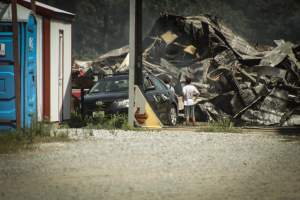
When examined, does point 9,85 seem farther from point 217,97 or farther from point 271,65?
point 271,65

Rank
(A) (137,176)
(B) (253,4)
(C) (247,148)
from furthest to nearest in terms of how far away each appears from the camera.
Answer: (B) (253,4)
(C) (247,148)
(A) (137,176)

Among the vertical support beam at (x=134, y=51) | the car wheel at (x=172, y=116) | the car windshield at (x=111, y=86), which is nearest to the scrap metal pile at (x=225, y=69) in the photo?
the car wheel at (x=172, y=116)

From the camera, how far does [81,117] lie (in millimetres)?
21188

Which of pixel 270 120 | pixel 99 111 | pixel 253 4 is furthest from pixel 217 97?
pixel 253 4

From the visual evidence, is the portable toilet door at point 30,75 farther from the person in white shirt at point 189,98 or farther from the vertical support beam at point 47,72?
the person in white shirt at point 189,98

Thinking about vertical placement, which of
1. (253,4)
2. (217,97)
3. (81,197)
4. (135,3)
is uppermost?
(253,4)

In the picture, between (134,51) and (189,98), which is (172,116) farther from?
(134,51)

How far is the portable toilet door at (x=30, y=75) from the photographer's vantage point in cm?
1648

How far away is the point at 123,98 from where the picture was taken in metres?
20.8

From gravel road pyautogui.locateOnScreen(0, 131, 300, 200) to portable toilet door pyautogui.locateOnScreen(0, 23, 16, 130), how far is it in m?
1.63

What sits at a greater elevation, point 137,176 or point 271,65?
point 271,65

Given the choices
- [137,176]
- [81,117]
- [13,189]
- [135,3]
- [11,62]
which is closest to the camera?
[13,189]

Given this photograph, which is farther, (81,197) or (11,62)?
(11,62)

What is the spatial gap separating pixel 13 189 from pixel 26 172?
1.48 m
